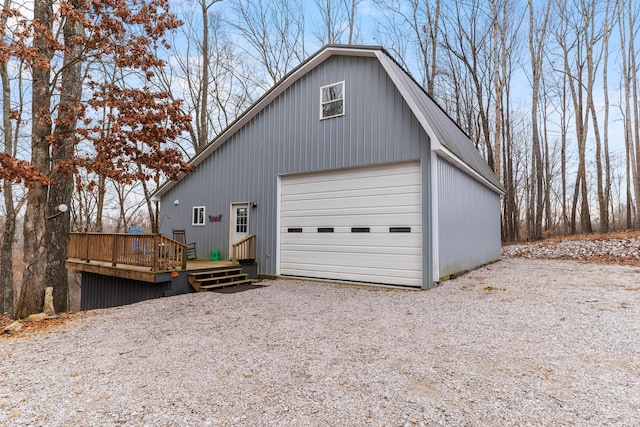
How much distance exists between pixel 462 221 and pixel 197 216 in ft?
26.4

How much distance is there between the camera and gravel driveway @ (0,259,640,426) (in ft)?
7.52

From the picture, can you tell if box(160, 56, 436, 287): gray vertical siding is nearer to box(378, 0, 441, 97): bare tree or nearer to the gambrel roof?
the gambrel roof

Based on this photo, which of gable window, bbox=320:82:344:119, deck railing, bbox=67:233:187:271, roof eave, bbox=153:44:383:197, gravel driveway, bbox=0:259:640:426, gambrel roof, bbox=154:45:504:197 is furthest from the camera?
gable window, bbox=320:82:344:119

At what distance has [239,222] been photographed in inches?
382

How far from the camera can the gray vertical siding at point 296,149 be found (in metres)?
7.19

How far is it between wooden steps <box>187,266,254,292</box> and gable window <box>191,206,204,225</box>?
2.95 metres

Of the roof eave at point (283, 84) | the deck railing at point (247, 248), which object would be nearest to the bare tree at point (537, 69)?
the roof eave at point (283, 84)

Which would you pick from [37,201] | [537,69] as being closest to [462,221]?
[37,201]

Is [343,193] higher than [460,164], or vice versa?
[460,164]

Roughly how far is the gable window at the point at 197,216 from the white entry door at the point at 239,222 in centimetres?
140

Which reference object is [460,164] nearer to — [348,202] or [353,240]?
[348,202]

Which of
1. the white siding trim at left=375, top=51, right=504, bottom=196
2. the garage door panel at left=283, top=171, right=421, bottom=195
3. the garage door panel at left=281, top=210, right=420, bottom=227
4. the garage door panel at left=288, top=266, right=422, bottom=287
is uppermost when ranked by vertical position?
the white siding trim at left=375, top=51, right=504, bottom=196

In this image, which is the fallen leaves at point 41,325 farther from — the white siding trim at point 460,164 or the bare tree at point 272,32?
the bare tree at point 272,32

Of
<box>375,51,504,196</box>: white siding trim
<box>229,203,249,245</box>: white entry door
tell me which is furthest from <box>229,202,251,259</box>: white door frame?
<box>375,51,504,196</box>: white siding trim
